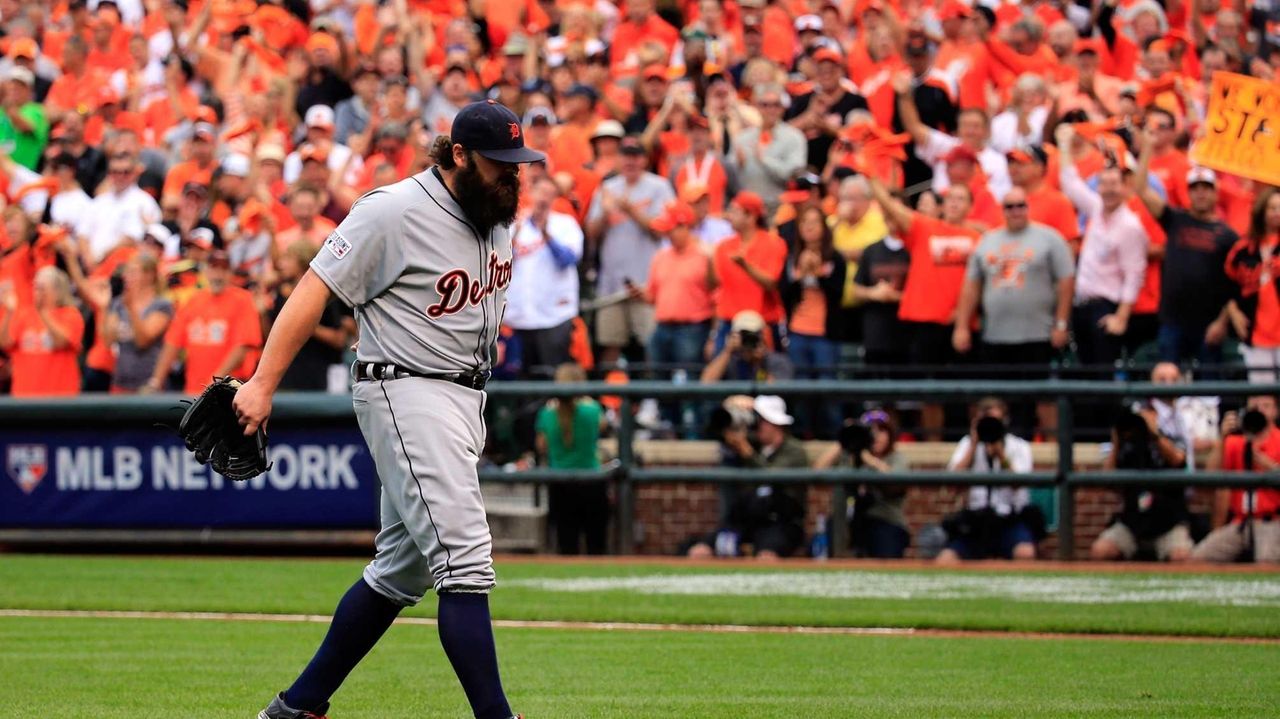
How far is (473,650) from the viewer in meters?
5.69

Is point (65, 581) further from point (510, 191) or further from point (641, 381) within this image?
point (510, 191)

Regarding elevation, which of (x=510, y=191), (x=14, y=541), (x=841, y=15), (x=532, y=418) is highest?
(x=841, y=15)

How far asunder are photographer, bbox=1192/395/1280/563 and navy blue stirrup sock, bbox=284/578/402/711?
8.31 meters

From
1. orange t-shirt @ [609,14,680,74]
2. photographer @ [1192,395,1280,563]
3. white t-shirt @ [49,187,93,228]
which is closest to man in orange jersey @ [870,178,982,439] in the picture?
photographer @ [1192,395,1280,563]

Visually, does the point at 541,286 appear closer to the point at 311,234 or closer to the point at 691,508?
the point at 311,234

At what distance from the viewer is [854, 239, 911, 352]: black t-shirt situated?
14.5 metres

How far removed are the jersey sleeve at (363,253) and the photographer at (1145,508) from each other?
845cm

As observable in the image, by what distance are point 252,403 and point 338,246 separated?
1.76 feet

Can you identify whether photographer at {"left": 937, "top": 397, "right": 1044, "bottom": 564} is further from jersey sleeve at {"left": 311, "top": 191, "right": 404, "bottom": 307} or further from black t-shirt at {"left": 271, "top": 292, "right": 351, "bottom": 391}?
jersey sleeve at {"left": 311, "top": 191, "right": 404, "bottom": 307}

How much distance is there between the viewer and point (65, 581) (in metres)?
12.2

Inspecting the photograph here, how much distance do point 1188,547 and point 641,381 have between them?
4.19m

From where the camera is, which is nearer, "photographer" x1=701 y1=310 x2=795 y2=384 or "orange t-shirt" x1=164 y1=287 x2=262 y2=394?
"photographer" x1=701 y1=310 x2=795 y2=384

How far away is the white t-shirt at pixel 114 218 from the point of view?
1783cm

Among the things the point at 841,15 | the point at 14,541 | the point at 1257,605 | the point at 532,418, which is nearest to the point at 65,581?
the point at 14,541
